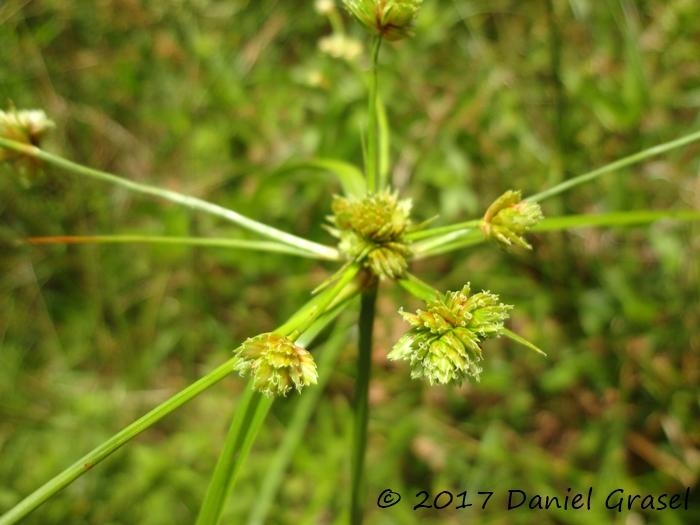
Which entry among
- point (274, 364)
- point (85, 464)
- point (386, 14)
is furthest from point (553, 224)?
point (85, 464)

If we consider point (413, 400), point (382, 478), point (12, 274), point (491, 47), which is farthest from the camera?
point (12, 274)

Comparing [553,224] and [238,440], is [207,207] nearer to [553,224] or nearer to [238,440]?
[238,440]

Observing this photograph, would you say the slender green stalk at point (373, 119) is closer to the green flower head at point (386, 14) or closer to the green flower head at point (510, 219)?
the green flower head at point (386, 14)

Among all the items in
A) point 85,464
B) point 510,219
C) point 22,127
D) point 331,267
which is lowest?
point 85,464

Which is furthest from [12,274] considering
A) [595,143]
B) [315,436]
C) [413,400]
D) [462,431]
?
[595,143]

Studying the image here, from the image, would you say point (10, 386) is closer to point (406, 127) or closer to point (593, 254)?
point (406, 127)

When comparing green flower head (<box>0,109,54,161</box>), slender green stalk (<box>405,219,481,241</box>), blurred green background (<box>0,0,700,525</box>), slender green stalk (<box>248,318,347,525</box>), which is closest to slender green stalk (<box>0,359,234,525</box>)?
slender green stalk (<box>405,219,481,241</box>)
